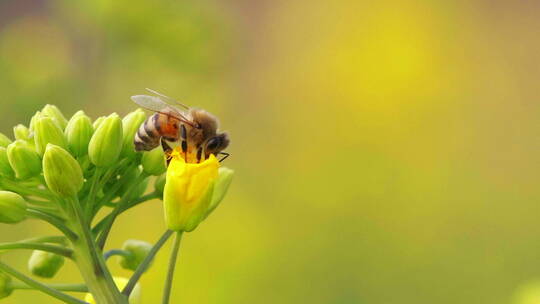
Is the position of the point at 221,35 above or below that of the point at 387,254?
above

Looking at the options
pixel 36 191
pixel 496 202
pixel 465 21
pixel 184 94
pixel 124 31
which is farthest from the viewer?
pixel 465 21

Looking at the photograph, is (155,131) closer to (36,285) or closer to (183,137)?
(183,137)

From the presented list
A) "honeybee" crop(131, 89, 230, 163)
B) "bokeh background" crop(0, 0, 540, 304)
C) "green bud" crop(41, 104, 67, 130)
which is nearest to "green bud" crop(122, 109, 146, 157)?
"honeybee" crop(131, 89, 230, 163)

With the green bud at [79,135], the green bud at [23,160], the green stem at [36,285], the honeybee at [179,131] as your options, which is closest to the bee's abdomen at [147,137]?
the honeybee at [179,131]

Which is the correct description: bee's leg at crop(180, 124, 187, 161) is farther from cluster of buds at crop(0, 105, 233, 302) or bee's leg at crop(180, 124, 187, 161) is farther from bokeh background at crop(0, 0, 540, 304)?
bokeh background at crop(0, 0, 540, 304)

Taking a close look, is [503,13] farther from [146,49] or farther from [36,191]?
[36,191]

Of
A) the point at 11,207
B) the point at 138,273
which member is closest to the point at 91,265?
the point at 138,273

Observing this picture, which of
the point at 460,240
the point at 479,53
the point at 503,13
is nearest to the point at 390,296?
the point at 460,240
